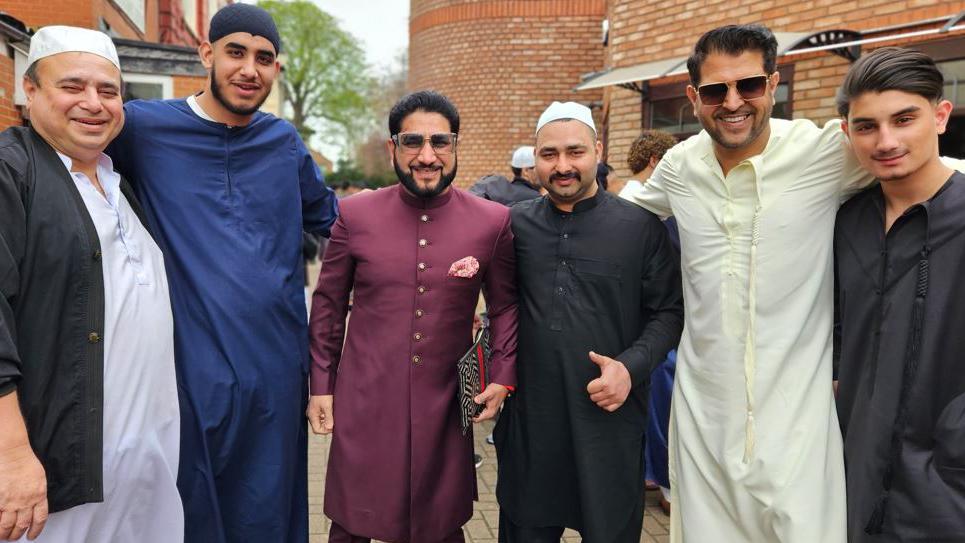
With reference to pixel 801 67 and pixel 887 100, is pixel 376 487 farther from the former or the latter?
pixel 801 67

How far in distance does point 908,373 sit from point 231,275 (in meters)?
2.18

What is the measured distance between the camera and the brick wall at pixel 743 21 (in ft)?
20.5

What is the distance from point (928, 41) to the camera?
19.2ft

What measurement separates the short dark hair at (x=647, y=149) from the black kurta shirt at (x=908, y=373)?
2.55m

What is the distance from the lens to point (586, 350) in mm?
2682

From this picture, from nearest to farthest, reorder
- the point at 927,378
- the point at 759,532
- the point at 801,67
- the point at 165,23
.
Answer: the point at 927,378, the point at 759,532, the point at 801,67, the point at 165,23

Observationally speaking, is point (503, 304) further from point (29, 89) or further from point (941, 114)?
point (29, 89)

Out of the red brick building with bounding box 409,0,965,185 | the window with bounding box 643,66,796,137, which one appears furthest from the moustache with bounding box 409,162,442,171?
the window with bounding box 643,66,796,137

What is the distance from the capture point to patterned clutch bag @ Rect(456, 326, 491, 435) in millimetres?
2666

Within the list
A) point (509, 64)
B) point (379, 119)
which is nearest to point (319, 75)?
point (379, 119)

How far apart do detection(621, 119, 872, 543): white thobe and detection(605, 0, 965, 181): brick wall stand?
4.60m

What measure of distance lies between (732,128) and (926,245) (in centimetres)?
70

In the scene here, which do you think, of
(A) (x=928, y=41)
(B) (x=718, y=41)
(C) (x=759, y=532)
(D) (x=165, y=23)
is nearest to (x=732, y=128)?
(B) (x=718, y=41)

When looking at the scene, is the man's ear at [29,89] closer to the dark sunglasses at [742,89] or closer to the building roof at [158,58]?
the dark sunglasses at [742,89]
